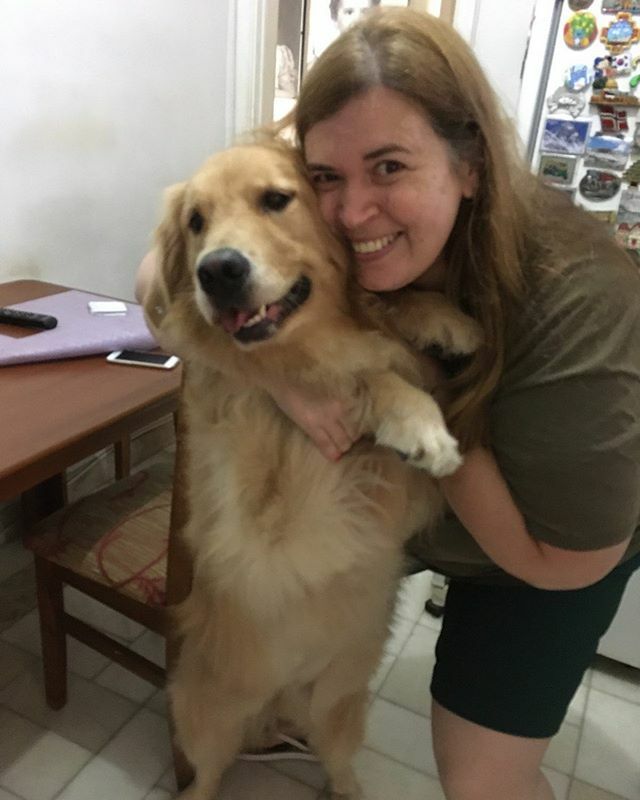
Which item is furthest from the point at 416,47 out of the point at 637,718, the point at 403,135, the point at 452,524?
the point at 637,718

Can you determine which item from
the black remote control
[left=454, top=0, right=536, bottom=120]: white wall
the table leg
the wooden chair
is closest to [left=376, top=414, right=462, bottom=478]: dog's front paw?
the wooden chair

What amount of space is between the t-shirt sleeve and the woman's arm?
2cm

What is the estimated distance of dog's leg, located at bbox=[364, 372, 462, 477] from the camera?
1.02 meters

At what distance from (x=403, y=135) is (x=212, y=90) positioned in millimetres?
2015

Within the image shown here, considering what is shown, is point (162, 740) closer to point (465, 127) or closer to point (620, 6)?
point (465, 127)

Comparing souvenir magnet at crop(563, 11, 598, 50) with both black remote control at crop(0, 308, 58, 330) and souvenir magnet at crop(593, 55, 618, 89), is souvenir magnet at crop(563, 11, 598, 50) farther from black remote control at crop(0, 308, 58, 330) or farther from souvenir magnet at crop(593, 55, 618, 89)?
black remote control at crop(0, 308, 58, 330)

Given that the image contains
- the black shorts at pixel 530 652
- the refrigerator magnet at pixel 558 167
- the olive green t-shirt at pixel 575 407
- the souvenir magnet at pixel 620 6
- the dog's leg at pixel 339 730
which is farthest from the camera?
the refrigerator magnet at pixel 558 167

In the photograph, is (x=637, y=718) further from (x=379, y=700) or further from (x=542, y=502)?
(x=542, y=502)

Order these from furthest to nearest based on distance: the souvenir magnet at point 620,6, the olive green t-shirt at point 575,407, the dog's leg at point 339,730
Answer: the souvenir magnet at point 620,6 < the dog's leg at point 339,730 < the olive green t-shirt at point 575,407

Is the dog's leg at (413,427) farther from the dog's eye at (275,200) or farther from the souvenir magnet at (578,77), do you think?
the souvenir magnet at (578,77)

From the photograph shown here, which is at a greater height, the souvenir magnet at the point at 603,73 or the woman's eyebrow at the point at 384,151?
the souvenir magnet at the point at 603,73

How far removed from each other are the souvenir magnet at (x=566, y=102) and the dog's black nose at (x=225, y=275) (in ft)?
5.73

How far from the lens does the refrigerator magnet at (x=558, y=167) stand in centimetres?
237

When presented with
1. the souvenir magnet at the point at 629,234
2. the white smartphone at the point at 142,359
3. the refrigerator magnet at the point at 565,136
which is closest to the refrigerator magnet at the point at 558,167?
the refrigerator magnet at the point at 565,136
